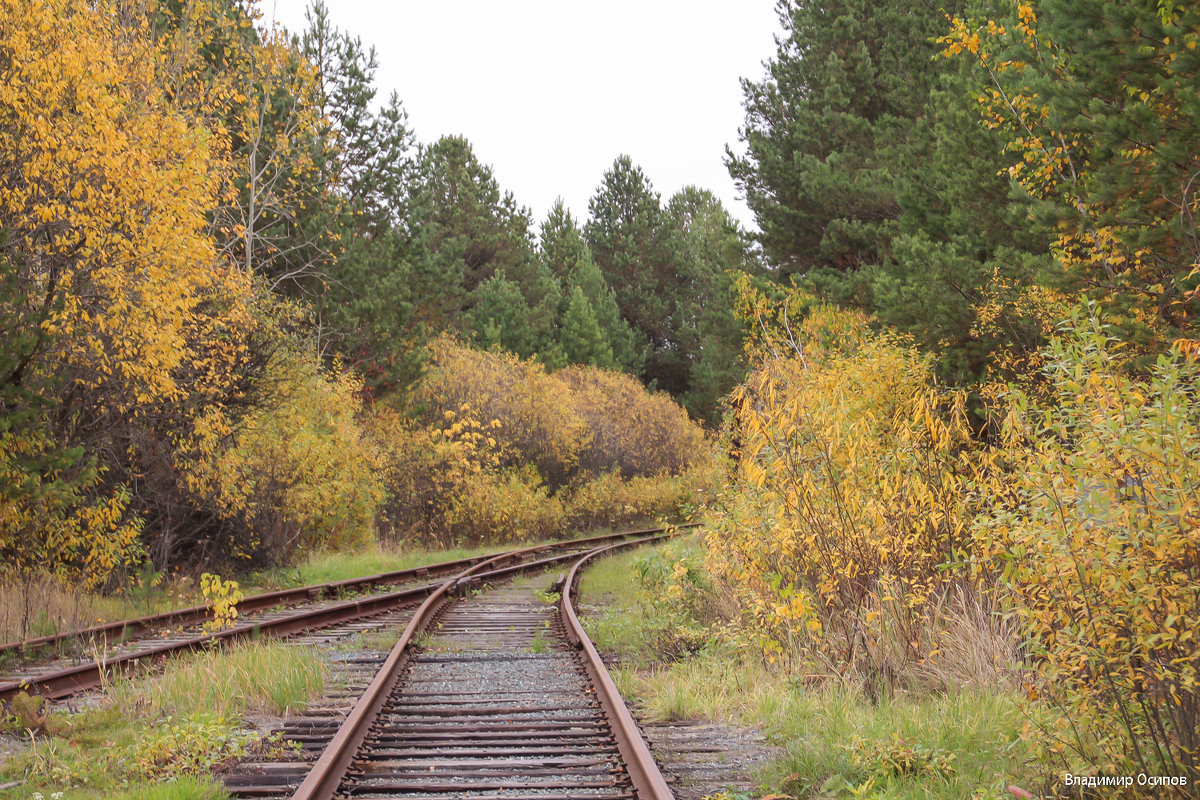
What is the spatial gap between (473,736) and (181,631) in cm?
623

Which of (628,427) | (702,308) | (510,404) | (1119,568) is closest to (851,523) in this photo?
(1119,568)

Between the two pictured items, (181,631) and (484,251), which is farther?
(484,251)

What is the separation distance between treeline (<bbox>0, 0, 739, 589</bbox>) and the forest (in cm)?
10

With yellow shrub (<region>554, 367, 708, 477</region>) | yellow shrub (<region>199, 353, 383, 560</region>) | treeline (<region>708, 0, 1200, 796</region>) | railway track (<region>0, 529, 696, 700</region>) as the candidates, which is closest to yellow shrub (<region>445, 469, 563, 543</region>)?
yellow shrub (<region>554, 367, 708, 477</region>)

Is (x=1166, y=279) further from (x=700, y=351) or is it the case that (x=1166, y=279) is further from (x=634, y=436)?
(x=700, y=351)

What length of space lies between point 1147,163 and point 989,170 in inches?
219

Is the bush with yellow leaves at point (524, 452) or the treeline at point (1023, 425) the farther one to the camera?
the bush with yellow leaves at point (524, 452)

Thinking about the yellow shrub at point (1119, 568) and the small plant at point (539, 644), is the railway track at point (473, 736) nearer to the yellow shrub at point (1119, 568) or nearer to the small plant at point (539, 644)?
the small plant at point (539, 644)

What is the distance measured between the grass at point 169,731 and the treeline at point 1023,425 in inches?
153

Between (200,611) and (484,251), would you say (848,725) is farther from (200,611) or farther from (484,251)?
(484,251)

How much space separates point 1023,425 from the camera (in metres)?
5.69

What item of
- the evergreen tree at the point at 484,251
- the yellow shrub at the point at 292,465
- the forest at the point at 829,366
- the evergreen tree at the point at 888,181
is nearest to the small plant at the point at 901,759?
the forest at the point at 829,366

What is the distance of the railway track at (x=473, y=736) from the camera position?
5.50 metres

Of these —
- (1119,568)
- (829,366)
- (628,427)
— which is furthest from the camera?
(628,427)
